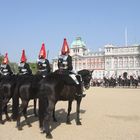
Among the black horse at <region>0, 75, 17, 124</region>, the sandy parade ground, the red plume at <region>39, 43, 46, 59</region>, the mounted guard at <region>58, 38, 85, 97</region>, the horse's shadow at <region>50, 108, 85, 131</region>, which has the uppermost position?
Answer: the red plume at <region>39, 43, 46, 59</region>

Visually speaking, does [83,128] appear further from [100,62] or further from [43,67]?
[100,62]

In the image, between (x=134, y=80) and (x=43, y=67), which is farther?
(x=134, y=80)

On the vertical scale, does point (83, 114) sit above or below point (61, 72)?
below

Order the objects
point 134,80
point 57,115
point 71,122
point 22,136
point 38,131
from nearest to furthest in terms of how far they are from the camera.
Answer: point 22,136
point 38,131
point 71,122
point 57,115
point 134,80

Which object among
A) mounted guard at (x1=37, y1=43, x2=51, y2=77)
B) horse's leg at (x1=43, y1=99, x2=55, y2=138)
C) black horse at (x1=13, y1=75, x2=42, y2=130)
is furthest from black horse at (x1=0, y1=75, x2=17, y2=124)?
horse's leg at (x1=43, y1=99, x2=55, y2=138)

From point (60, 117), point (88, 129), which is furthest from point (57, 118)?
point (88, 129)

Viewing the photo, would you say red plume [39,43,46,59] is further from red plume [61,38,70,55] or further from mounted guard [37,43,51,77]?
red plume [61,38,70,55]

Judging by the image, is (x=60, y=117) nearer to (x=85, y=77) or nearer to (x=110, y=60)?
(x=85, y=77)

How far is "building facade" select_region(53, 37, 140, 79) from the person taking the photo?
12888 cm

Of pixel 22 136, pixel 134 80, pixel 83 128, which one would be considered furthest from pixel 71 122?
pixel 134 80

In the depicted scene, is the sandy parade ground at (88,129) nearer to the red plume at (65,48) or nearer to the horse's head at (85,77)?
the horse's head at (85,77)

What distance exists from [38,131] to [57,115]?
4.00 m

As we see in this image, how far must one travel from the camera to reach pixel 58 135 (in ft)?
34.4

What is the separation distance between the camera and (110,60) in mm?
134000
